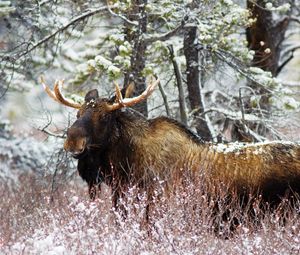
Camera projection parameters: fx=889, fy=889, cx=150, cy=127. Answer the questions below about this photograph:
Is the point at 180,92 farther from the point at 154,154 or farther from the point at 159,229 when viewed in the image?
the point at 159,229

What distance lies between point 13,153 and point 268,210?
32.7 ft

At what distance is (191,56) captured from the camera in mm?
13898

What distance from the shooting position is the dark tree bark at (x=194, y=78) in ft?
45.1

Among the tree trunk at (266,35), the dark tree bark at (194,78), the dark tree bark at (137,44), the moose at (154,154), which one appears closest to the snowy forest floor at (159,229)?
the moose at (154,154)

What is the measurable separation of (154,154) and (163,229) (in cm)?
206

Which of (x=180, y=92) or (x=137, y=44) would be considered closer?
(x=137, y=44)

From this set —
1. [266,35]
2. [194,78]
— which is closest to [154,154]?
[194,78]

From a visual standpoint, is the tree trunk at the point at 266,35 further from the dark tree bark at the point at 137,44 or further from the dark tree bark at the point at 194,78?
the dark tree bark at the point at 137,44

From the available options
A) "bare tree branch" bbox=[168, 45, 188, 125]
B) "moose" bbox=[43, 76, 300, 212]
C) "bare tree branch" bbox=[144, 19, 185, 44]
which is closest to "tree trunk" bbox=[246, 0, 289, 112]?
"bare tree branch" bbox=[168, 45, 188, 125]

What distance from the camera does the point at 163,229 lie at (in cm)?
862

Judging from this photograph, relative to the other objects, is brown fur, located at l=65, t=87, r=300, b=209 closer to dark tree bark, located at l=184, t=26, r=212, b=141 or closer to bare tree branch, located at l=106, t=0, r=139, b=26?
bare tree branch, located at l=106, t=0, r=139, b=26

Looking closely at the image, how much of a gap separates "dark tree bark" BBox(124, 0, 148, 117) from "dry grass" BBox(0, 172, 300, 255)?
3.25m

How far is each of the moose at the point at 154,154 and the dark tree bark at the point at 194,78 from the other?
123 inches

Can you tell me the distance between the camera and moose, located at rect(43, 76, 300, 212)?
10.2 m
